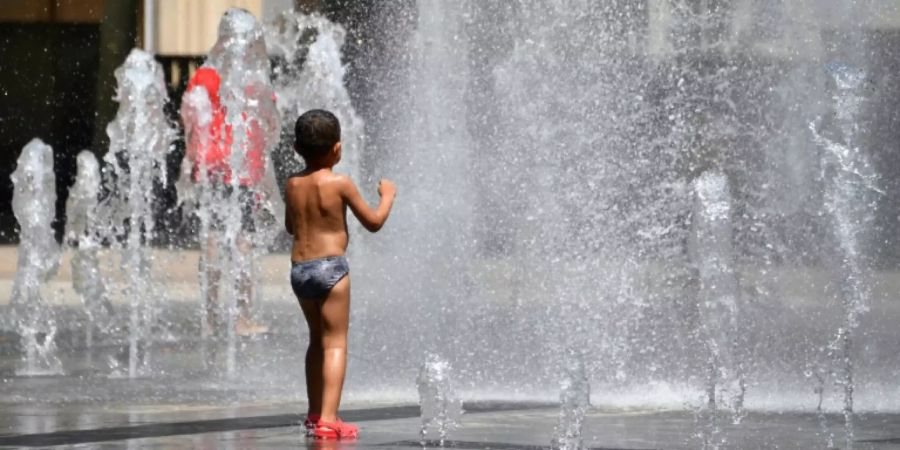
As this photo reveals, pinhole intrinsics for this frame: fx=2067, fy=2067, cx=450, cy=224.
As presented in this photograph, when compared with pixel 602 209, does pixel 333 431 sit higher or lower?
lower

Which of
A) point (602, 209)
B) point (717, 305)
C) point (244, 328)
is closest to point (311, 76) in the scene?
point (602, 209)

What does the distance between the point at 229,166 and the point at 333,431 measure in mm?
4147

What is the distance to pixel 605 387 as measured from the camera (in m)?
7.63

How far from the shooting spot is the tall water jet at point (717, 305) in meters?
7.23

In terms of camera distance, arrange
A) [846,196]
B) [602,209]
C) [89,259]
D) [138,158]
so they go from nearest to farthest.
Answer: [602,209] → [846,196] → [89,259] → [138,158]

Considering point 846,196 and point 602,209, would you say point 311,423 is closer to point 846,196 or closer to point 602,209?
point 602,209

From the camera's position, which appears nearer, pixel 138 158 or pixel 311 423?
pixel 311 423

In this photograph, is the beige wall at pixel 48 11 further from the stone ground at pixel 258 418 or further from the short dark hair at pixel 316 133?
the short dark hair at pixel 316 133

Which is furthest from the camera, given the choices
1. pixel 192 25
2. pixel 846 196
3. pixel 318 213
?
pixel 192 25

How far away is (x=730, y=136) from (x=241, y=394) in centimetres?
683

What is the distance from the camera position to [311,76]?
1197cm

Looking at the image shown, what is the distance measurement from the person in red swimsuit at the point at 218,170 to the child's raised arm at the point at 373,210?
3795 mm

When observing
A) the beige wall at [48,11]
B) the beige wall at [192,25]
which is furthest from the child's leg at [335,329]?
the beige wall at [48,11]

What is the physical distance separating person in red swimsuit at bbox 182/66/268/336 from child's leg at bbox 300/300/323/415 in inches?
144
